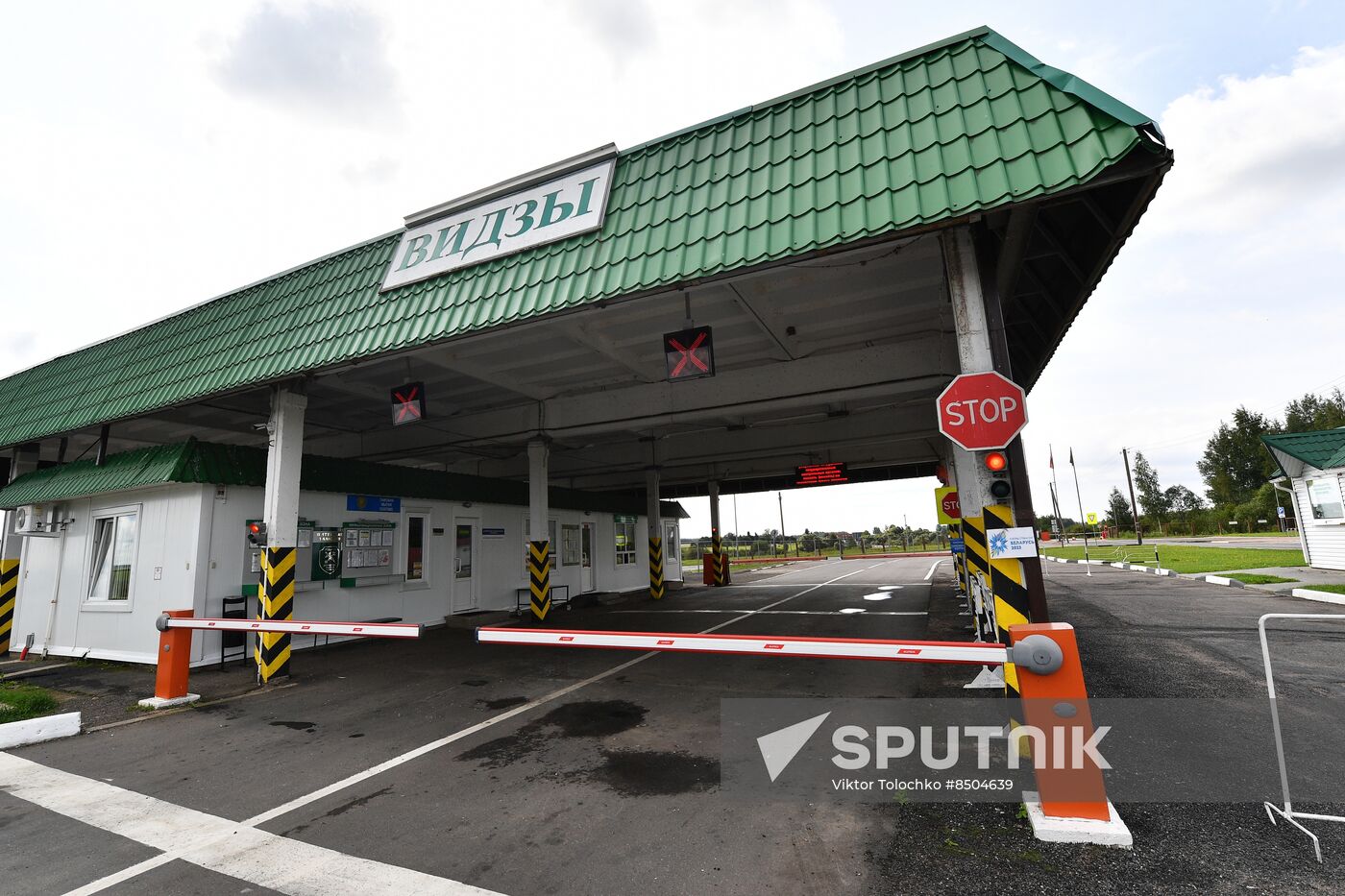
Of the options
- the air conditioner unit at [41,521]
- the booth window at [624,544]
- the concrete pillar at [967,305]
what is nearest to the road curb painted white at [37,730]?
the air conditioner unit at [41,521]

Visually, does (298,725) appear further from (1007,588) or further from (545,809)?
(1007,588)

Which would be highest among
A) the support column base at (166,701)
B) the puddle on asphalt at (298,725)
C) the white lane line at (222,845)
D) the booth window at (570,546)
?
the booth window at (570,546)

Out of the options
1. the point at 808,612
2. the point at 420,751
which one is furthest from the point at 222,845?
the point at 808,612

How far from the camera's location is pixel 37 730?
5969 mm

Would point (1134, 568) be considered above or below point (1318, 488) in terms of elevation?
below

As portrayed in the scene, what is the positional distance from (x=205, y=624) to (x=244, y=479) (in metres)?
4.03

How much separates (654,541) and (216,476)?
45.2ft

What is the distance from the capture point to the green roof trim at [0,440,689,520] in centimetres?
945

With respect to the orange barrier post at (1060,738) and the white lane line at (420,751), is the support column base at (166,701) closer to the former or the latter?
the white lane line at (420,751)

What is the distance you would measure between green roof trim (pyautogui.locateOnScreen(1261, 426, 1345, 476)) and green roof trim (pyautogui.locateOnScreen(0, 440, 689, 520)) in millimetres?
23756

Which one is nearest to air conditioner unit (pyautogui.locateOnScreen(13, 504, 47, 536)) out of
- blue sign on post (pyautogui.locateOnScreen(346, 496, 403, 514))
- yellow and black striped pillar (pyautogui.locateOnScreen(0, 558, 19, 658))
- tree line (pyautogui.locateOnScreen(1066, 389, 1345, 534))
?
yellow and black striped pillar (pyautogui.locateOnScreen(0, 558, 19, 658))

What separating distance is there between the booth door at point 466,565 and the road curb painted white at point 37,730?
8384mm

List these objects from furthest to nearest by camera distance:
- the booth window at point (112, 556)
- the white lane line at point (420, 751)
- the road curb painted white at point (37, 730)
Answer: the booth window at point (112, 556) → the road curb painted white at point (37, 730) → the white lane line at point (420, 751)

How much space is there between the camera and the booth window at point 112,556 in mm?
10328
